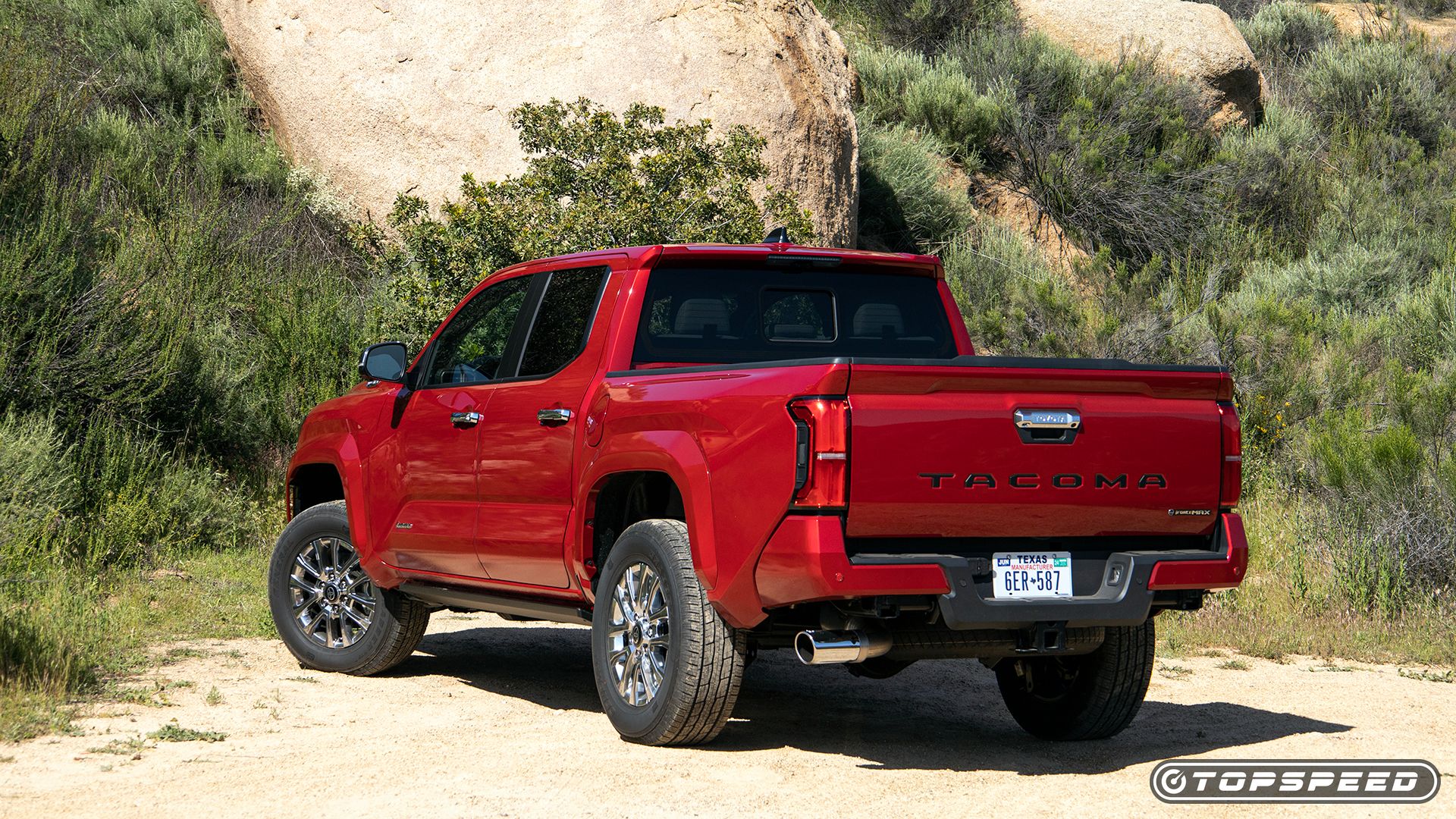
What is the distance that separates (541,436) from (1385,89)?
23.4 metres

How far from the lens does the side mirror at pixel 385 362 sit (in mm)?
7344

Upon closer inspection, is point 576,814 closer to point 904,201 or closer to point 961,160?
point 904,201

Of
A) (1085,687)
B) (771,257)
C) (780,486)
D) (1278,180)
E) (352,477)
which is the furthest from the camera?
(1278,180)

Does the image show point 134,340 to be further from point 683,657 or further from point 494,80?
point 683,657

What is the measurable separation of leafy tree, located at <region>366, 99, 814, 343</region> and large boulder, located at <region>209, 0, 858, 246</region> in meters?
2.88

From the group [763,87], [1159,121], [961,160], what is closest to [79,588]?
[763,87]

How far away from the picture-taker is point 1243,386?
14.9 m

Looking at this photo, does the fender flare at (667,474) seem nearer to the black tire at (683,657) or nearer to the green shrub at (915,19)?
the black tire at (683,657)

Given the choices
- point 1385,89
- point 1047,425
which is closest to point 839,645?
point 1047,425

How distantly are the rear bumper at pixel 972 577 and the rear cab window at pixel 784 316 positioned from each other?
4.59ft

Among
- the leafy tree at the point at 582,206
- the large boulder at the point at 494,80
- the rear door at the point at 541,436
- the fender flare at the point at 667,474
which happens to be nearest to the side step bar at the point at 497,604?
the rear door at the point at 541,436

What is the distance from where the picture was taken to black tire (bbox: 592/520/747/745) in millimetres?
5668

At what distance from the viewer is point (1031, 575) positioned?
538 centimetres

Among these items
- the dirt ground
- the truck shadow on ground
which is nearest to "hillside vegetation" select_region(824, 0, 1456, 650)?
the dirt ground
